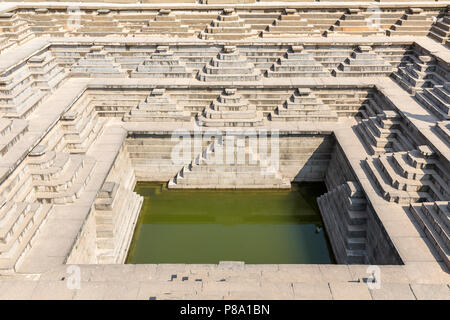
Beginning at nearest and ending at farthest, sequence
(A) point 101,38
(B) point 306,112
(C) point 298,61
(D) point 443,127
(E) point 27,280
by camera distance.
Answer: (E) point 27,280 → (D) point 443,127 → (B) point 306,112 → (C) point 298,61 → (A) point 101,38

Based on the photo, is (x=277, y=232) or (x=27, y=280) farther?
(x=277, y=232)

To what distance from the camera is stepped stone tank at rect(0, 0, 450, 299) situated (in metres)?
9.61

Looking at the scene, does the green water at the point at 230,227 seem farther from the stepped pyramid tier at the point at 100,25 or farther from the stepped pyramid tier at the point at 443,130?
the stepped pyramid tier at the point at 100,25

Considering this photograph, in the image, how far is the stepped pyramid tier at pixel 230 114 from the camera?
1691 centimetres

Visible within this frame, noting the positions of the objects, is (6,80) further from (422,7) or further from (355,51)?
(422,7)

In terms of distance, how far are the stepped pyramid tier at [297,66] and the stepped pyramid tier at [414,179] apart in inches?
287

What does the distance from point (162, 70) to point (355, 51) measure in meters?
10.1

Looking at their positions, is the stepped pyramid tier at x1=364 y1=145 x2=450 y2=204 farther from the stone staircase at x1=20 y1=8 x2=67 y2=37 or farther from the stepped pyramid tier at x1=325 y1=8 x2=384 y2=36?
the stone staircase at x1=20 y1=8 x2=67 y2=37

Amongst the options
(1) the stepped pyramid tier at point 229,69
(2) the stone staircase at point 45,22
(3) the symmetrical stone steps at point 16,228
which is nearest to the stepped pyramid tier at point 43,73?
(2) the stone staircase at point 45,22

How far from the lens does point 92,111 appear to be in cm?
1772

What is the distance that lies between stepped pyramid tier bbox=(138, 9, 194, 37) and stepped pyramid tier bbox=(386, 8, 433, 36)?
38.5 ft

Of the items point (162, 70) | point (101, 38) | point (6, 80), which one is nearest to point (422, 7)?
point (162, 70)

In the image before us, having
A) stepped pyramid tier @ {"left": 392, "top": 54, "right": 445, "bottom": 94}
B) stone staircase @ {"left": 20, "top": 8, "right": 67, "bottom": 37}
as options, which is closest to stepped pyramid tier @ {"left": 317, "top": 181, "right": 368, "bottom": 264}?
stepped pyramid tier @ {"left": 392, "top": 54, "right": 445, "bottom": 94}

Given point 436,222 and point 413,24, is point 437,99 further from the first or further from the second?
point 413,24
